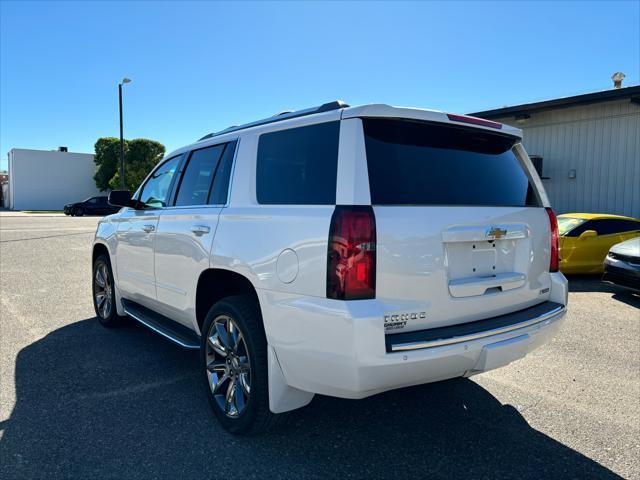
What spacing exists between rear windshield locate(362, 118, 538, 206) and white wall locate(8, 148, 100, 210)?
188 feet

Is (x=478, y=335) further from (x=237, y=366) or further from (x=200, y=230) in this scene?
(x=200, y=230)

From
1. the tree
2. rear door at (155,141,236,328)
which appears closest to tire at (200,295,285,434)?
rear door at (155,141,236,328)

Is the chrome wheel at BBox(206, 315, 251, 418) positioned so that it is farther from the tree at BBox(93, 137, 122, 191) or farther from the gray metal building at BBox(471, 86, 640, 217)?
the tree at BBox(93, 137, 122, 191)

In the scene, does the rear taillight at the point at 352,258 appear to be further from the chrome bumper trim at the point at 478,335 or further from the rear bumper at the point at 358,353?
the chrome bumper trim at the point at 478,335

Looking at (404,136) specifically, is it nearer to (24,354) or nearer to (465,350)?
(465,350)

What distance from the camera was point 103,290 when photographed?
560 cm

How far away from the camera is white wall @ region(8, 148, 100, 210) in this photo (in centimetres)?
5119

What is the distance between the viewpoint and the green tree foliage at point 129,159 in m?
47.5

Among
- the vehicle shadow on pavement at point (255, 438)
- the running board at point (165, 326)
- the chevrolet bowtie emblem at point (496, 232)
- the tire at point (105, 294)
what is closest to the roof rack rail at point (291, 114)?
the chevrolet bowtie emblem at point (496, 232)

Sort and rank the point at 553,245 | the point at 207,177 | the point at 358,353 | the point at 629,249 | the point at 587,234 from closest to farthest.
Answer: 1. the point at 358,353
2. the point at 553,245
3. the point at 207,177
4. the point at 629,249
5. the point at 587,234

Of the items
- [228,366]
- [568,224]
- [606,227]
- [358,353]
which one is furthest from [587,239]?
[358,353]

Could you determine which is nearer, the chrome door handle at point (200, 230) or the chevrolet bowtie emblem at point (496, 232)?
the chevrolet bowtie emblem at point (496, 232)

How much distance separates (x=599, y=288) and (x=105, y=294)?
8.02 metres

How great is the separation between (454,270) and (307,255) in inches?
32.5
